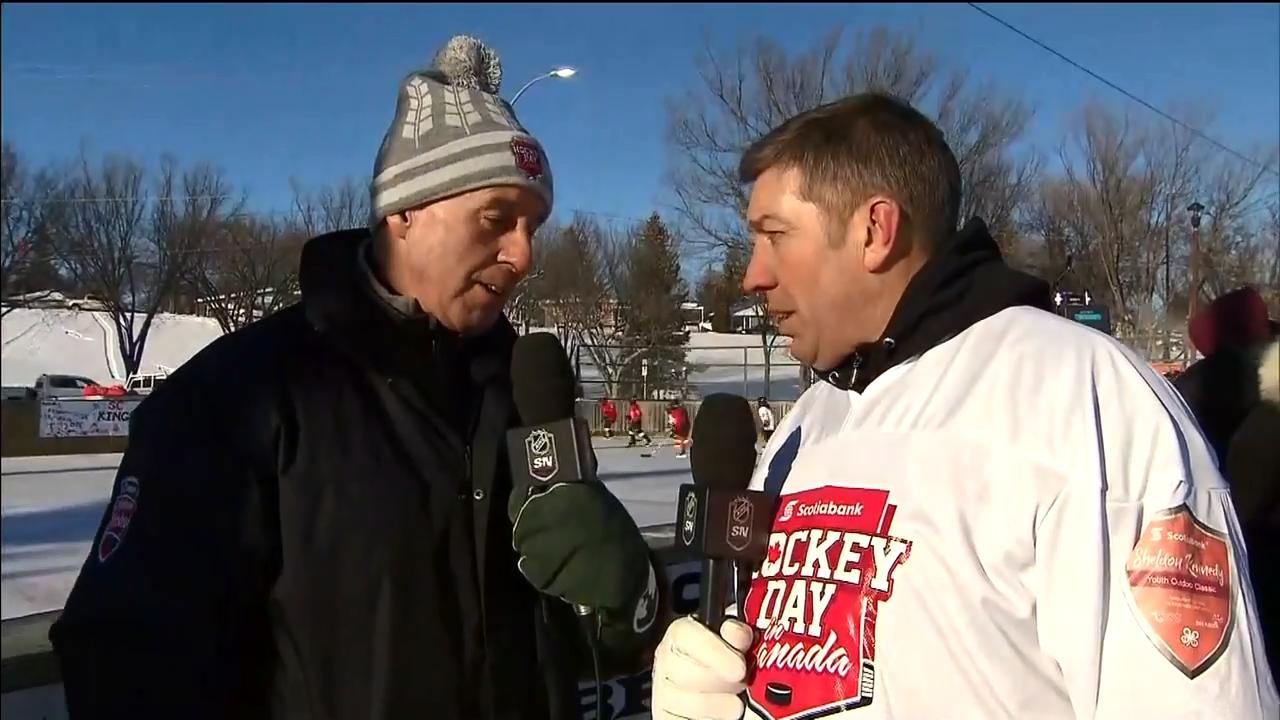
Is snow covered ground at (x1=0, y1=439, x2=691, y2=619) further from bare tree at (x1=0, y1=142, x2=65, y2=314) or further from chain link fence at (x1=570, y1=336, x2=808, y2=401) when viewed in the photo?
chain link fence at (x1=570, y1=336, x2=808, y2=401)

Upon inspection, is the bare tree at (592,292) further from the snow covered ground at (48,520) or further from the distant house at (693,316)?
the snow covered ground at (48,520)

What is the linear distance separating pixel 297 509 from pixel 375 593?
0.59ft

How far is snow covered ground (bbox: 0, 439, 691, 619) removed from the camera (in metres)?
4.10

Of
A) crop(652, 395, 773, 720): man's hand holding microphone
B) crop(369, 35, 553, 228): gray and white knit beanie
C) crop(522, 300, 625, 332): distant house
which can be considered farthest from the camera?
crop(522, 300, 625, 332): distant house

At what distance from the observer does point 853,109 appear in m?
1.73

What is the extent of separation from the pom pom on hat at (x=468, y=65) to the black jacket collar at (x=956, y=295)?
3.05 ft

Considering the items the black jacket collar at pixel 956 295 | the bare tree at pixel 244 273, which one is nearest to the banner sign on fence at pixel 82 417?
the bare tree at pixel 244 273

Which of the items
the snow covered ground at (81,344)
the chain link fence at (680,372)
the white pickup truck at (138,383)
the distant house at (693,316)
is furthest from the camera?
the distant house at (693,316)

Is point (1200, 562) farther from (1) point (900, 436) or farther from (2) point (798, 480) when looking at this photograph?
(2) point (798, 480)

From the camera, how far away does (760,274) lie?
5.93 feet

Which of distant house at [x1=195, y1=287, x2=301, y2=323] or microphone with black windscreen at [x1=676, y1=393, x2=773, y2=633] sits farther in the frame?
distant house at [x1=195, y1=287, x2=301, y2=323]

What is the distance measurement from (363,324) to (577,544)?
534mm

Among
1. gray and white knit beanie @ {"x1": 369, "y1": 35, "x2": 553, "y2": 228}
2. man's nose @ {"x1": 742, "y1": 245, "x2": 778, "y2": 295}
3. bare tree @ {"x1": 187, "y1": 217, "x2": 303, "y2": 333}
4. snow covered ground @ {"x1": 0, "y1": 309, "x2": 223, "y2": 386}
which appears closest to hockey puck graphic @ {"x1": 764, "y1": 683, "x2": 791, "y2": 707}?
man's nose @ {"x1": 742, "y1": 245, "x2": 778, "y2": 295}

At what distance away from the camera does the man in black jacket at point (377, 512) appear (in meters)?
1.58
